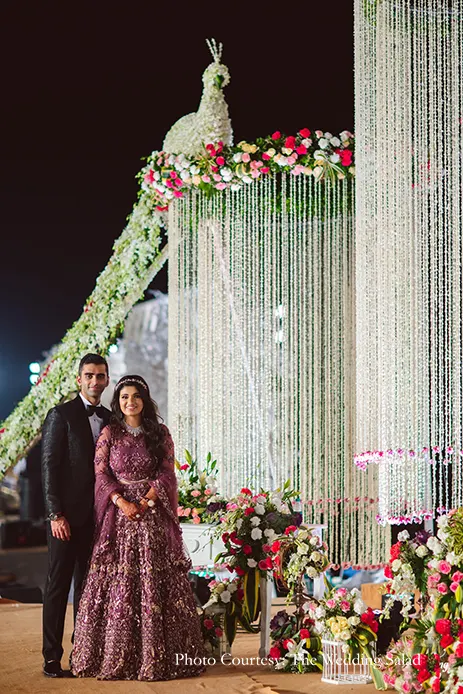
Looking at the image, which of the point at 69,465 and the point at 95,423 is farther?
the point at 95,423

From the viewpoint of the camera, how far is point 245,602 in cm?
483

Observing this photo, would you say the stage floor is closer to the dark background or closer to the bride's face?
the bride's face

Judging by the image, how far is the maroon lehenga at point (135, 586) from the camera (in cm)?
427

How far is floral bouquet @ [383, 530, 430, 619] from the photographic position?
400cm

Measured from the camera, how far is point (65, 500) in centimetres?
455

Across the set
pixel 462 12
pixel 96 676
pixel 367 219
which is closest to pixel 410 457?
pixel 367 219

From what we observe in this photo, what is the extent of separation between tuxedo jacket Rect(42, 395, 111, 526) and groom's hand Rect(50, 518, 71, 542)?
5cm

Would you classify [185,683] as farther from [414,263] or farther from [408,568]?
[414,263]

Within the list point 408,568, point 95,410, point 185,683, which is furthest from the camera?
point 95,410

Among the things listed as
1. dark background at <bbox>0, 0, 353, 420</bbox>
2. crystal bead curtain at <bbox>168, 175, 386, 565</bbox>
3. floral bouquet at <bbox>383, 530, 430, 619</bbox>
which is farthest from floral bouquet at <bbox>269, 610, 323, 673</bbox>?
dark background at <bbox>0, 0, 353, 420</bbox>

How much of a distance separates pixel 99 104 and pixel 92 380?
5077 mm

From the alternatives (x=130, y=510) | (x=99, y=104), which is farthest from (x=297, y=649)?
(x=99, y=104)

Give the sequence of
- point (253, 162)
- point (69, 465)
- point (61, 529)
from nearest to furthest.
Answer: point (61, 529) < point (69, 465) < point (253, 162)

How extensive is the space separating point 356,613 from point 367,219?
1.94m
